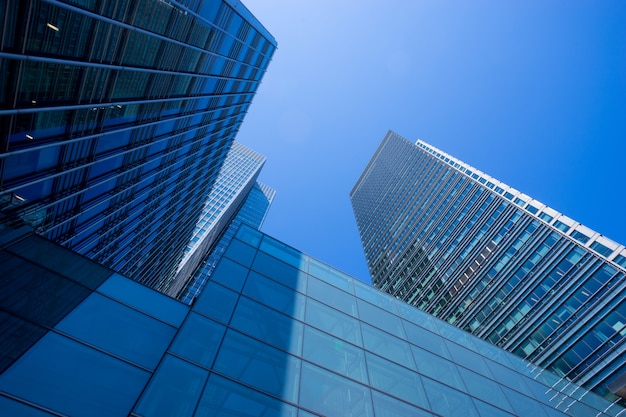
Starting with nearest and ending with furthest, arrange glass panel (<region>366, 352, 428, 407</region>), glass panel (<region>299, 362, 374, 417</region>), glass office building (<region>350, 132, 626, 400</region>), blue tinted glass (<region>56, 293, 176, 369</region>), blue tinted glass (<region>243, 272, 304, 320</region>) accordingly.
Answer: blue tinted glass (<region>56, 293, 176, 369</region>) < glass panel (<region>299, 362, 374, 417</region>) < glass panel (<region>366, 352, 428, 407</region>) < blue tinted glass (<region>243, 272, 304, 320</region>) < glass office building (<region>350, 132, 626, 400</region>)

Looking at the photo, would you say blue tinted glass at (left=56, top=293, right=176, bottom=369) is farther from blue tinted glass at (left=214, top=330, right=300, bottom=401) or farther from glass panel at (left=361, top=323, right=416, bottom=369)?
glass panel at (left=361, top=323, right=416, bottom=369)

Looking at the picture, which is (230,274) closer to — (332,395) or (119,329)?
(119,329)

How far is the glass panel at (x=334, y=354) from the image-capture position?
11234 mm

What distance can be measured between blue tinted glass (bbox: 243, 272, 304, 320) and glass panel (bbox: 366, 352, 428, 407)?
3264mm

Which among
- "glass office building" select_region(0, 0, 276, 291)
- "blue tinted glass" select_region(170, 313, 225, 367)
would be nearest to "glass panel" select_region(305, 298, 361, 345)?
"blue tinted glass" select_region(170, 313, 225, 367)

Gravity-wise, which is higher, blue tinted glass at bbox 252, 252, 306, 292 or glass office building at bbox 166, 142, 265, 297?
blue tinted glass at bbox 252, 252, 306, 292

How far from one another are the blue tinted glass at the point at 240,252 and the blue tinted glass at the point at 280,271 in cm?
29

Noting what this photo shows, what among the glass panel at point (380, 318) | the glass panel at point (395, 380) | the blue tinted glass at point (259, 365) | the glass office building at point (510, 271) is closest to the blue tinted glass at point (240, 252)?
the blue tinted glass at point (259, 365)

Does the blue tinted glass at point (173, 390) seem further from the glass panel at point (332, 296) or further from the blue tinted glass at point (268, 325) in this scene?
the glass panel at point (332, 296)

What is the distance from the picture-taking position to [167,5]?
1606 centimetres

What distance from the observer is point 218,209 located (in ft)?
293

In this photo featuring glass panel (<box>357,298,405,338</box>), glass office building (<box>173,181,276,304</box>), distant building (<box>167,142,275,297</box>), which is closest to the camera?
glass panel (<box>357,298,405,338</box>)

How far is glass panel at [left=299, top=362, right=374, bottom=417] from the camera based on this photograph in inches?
374

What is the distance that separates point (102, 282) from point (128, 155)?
425 inches
